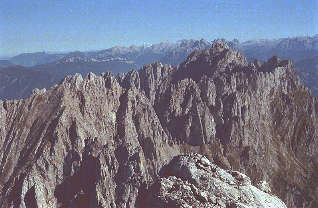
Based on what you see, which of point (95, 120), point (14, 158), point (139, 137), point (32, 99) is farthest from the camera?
point (139, 137)

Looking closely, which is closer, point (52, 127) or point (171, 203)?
point (171, 203)

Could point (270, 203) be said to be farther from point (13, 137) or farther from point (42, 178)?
point (13, 137)

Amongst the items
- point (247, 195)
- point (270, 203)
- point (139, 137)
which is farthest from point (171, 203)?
point (139, 137)

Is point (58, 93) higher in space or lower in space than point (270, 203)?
lower

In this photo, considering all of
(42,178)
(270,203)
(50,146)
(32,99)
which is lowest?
(42,178)

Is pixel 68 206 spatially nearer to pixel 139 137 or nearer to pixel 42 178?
pixel 42 178

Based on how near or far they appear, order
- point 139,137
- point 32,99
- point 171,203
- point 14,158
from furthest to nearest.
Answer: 1. point 139,137
2. point 32,99
3. point 14,158
4. point 171,203

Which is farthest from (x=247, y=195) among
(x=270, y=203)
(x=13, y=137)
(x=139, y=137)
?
(x=139, y=137)
